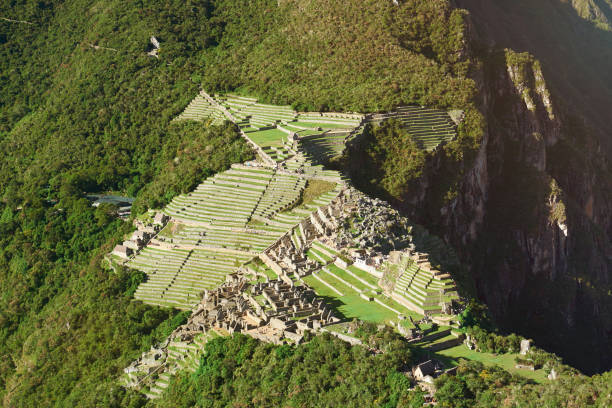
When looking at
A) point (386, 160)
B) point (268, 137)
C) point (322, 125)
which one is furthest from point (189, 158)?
point (386, 160)

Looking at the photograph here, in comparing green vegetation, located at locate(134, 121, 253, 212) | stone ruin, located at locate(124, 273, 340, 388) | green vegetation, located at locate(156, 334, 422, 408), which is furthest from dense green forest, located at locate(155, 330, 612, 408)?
green vegetation, located at locate(134, 121, 253, 212)

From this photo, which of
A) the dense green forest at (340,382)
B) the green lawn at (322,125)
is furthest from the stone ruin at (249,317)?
the green lawn at (322,125)

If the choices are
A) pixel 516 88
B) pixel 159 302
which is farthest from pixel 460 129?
pixel 159 302

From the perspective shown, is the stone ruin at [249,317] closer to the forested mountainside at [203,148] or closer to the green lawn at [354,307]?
the green lawn at [354,307]

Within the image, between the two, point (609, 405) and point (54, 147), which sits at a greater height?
point (609, 405)

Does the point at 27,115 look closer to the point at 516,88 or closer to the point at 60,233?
the point at 60,233

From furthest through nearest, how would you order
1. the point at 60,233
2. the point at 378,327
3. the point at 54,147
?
the point at 54,147 → the point at 60,233 → the point at 378,327
